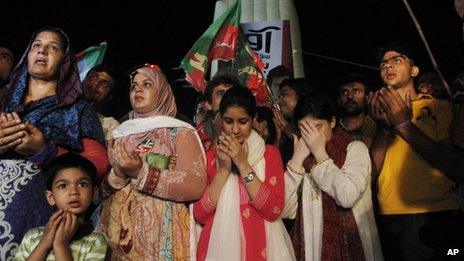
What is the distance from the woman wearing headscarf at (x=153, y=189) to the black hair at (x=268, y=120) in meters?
1.22

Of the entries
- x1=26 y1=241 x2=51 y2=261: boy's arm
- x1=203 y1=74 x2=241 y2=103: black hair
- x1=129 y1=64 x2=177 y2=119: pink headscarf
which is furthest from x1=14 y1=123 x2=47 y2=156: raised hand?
x1=203 y1=74 x2=241 y2=103: black hair

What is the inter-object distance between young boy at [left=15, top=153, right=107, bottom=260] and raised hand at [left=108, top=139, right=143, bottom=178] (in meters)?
0.17

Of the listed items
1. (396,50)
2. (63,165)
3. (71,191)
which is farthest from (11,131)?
(396,50)

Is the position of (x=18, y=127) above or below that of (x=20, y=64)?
below

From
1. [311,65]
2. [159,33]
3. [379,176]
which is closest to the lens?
[379,176]

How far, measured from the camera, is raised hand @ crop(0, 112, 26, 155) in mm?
2846

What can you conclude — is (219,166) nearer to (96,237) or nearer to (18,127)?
(96,237)

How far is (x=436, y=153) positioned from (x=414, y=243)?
2.48 feet

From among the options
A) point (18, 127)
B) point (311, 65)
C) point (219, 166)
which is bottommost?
point (219, 166)

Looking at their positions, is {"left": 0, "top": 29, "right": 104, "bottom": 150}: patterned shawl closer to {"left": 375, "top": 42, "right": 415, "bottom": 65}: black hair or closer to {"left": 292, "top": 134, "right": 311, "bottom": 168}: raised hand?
{"left": 292, "top": 134, "right": 311, "bottom": 168}: raised hand

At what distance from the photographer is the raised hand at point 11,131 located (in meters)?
2.85

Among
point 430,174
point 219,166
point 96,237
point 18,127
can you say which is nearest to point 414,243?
point 430,174

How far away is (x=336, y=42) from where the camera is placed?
66.1 feet

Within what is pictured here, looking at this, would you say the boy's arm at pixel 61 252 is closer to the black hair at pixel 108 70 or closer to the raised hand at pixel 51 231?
the raised hand at pixel 51 231
